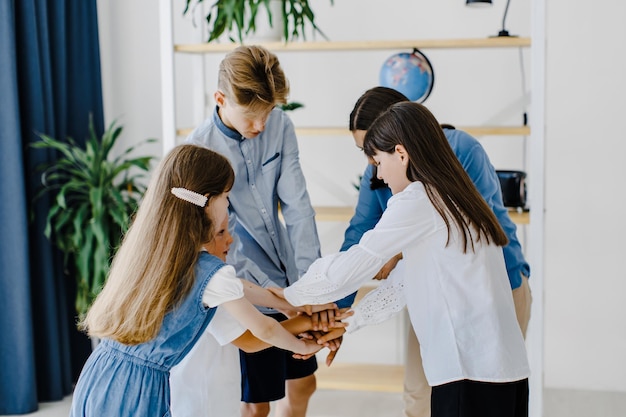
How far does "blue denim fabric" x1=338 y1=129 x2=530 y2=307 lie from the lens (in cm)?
221

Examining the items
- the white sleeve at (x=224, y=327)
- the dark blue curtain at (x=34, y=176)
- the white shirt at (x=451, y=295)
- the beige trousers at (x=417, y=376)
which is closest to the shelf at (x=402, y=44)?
the dark blue curtain at (x=34, y=176)

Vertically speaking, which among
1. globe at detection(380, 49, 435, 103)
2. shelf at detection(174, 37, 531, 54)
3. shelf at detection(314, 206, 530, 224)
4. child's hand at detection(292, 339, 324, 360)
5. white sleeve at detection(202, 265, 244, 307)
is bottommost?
child's hand at detection(292, 339, 324, 360)

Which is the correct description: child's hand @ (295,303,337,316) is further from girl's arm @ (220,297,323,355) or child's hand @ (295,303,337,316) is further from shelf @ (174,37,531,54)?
shelf @ (174,37,531,54)

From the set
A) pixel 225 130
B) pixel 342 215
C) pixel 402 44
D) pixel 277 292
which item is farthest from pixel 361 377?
pixel 225 130

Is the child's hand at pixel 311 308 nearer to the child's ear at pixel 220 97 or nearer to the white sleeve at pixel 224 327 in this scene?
the white sleeve at pixel 224 327

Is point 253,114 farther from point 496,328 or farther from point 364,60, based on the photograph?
point 364,60

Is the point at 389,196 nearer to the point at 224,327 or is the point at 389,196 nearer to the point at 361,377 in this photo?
the point at 224,327

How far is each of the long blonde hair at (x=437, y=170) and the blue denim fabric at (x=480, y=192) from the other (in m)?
0.34

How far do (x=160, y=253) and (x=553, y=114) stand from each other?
240 cm

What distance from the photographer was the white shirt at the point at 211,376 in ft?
6.07

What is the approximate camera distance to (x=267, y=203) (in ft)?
7.66

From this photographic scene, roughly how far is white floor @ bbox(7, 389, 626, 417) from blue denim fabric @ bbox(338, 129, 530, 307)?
1.10 m

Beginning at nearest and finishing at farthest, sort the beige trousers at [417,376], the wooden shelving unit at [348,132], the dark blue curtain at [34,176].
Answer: the beige trousers at [417,376], the wooden shelving unit at [348,132], the dark blue curtain at [34,176]

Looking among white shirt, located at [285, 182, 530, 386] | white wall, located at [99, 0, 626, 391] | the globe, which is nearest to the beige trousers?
white shirt, located at [285, 182, 530, 386]
